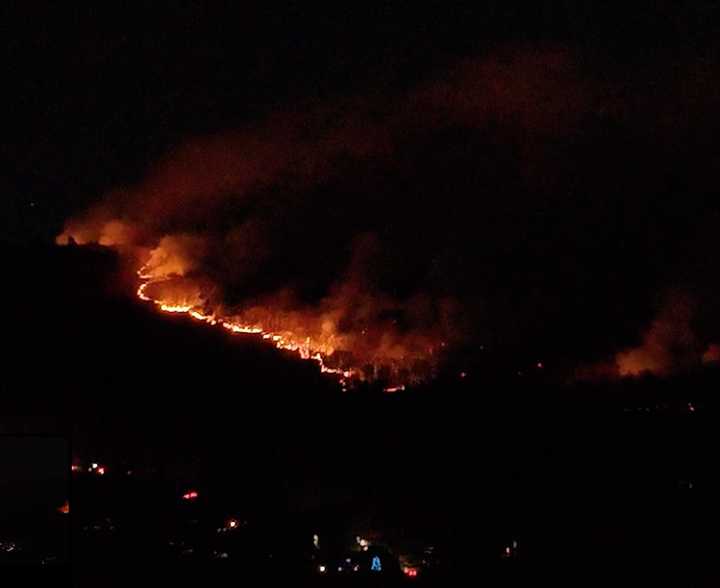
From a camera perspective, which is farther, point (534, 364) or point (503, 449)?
point (534, 364)

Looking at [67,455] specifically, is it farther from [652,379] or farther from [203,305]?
[652,379]

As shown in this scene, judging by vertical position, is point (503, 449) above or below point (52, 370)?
below

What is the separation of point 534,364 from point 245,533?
3574mm

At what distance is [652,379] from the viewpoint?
9.71 metres

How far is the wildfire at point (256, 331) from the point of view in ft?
34.0

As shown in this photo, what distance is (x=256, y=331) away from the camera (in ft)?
34.7

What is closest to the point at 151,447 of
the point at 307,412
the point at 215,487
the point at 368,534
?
the point at 215,487

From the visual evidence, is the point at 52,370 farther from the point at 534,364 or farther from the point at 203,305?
the point at 534,364

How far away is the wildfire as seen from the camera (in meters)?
10.4

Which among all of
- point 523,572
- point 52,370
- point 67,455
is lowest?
point 523,572

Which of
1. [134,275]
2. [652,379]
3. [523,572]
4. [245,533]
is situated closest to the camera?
[523,572]

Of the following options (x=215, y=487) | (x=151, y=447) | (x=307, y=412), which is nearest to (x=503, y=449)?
(x=307, y=412)

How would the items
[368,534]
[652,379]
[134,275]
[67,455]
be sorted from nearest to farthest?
1. [67,455]
2. [368,534]
3. [652,379]
4. [134,275]

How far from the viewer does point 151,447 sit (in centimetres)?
973
